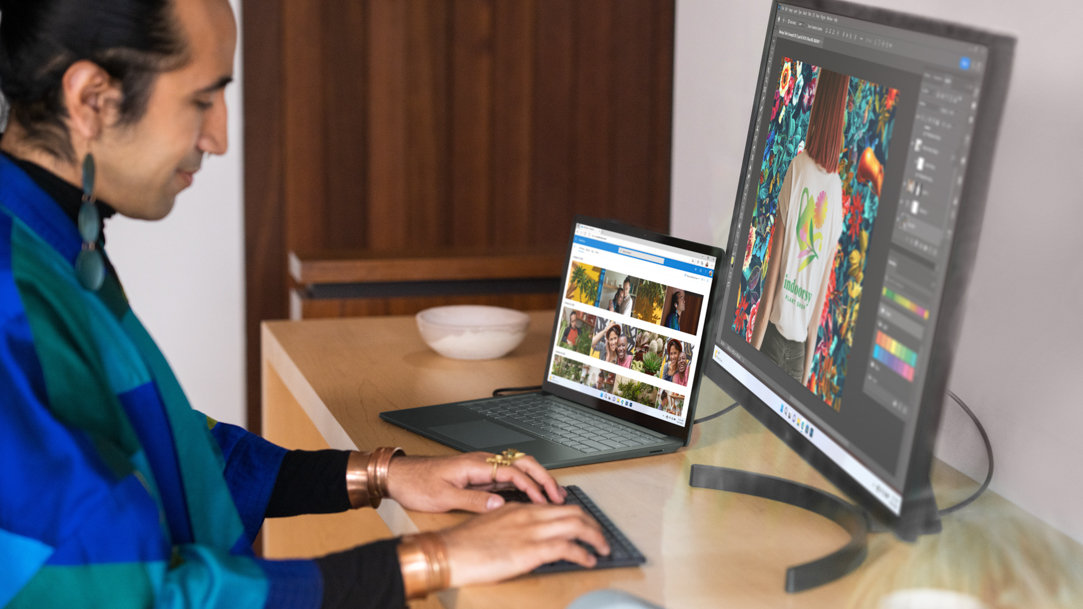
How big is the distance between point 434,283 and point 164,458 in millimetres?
1195

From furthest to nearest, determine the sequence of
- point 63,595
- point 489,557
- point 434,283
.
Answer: point 434,283 → point 489,557 → point 63,595

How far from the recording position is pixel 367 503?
1.17m

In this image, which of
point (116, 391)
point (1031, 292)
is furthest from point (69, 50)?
point (1031, 292)

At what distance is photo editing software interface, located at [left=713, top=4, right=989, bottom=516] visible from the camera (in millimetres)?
835

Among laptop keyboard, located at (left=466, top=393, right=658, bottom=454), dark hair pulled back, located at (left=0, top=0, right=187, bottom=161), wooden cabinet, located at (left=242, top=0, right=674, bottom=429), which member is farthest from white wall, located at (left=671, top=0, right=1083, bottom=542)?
wooden cabinet, located at (left=242, top=0, right=674, bottom=429)

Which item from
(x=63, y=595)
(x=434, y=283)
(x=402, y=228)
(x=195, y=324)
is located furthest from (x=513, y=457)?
(x=195, y=324)

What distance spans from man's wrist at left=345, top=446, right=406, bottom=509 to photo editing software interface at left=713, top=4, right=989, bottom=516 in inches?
15.1

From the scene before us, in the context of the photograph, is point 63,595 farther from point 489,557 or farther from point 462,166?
point 462,166

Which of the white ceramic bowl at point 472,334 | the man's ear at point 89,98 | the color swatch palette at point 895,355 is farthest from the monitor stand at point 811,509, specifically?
the man's ear at point 89,98

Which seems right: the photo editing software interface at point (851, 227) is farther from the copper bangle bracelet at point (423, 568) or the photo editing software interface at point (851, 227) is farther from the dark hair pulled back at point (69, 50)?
the dark hair pulled back at point (69, 50)

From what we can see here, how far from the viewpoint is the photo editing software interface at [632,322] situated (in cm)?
127

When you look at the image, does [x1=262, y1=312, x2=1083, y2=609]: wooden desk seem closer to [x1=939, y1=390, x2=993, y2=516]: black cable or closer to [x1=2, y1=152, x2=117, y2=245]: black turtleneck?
[x1=939, y1=390, x2=993, y2=516]: black cable

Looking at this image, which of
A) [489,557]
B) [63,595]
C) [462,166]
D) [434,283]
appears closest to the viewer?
[63,595]

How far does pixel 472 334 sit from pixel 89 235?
2.39 ft
